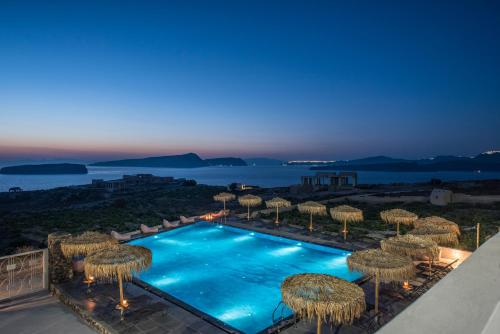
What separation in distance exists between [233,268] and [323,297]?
619 cm

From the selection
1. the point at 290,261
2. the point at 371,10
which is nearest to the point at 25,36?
the point at 290,261

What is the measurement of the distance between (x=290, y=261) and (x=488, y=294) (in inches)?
360

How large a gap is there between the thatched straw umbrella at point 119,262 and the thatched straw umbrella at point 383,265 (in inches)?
194

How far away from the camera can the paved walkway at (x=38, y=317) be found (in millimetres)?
5785

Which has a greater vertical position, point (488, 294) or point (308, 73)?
point (308, 73)

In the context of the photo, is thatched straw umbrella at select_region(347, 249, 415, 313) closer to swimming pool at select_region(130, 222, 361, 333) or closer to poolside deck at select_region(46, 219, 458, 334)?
poolside deck at select_region(46, 219, 458, 334)

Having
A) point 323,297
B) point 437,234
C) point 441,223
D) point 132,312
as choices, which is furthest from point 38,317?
point 441,223

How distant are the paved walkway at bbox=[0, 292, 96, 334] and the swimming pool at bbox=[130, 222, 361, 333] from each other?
2622 mm

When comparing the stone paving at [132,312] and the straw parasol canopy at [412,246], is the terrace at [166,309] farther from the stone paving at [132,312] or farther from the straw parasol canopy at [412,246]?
the straw parasol canopy at [412,246]

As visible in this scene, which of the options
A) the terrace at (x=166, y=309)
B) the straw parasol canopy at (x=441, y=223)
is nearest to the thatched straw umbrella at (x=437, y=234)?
the straw parasol canopy at (x=441, y=223)

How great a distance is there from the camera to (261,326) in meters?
6.73

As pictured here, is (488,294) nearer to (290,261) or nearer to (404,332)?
(404,332)

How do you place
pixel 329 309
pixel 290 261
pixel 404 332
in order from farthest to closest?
pixel 290 261
pixel 329 309
pixel 404 332

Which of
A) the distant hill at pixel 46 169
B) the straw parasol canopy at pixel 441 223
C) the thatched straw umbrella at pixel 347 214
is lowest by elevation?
the distant hill at pixel 46 169
